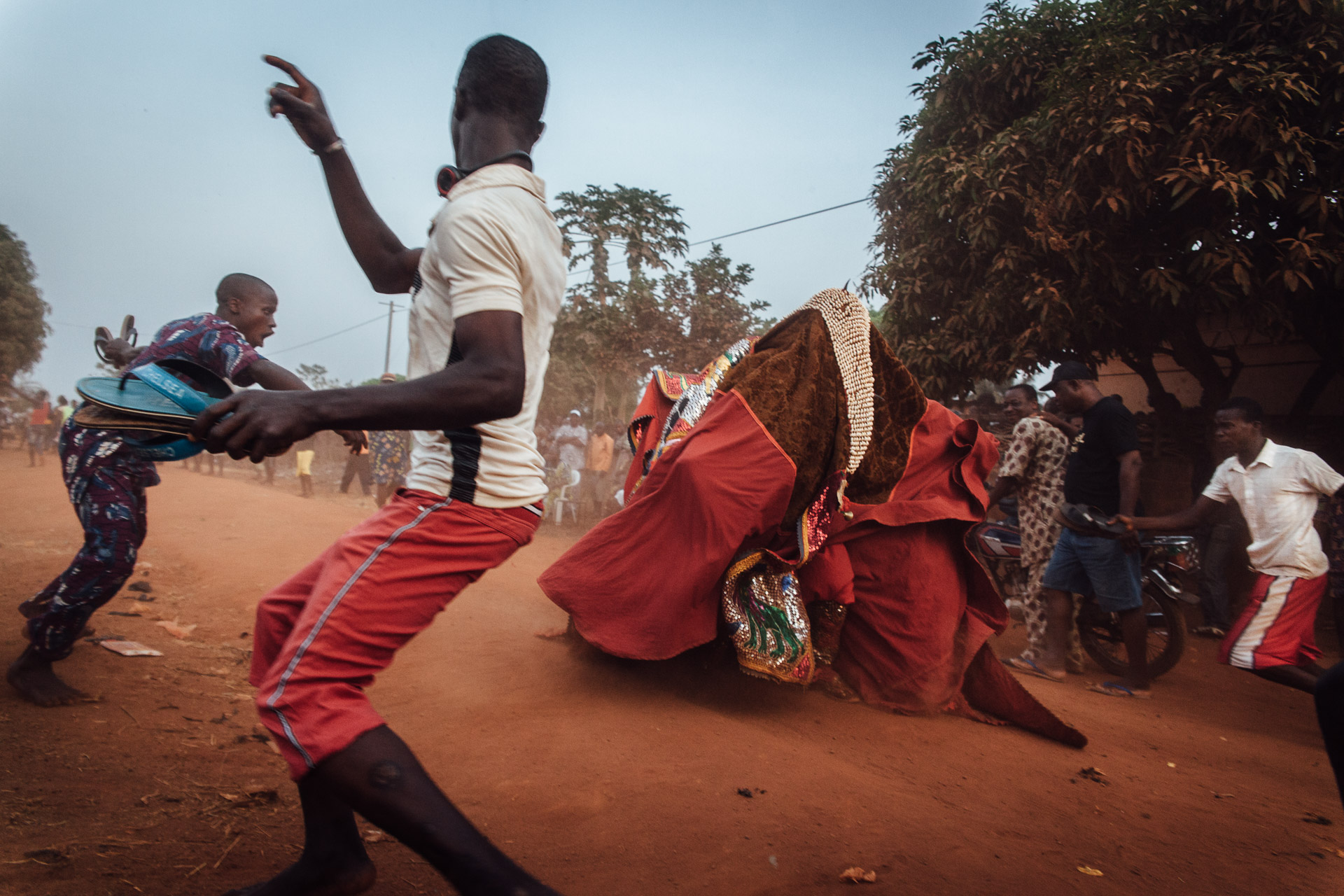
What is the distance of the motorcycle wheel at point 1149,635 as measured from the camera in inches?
209

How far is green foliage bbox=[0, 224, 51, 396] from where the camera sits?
21.1 m

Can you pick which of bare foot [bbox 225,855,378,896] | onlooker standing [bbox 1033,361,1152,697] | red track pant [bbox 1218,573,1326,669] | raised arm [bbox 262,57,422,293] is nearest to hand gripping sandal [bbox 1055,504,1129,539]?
onlooker standing [bbox 1033,361,1152,697]

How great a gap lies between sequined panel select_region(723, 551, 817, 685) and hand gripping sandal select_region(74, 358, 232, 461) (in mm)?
2277

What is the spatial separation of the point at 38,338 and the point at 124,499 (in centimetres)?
2677

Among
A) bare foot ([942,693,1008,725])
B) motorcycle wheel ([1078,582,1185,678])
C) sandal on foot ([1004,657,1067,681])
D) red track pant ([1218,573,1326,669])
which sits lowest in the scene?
sandal on foot ([1004,657,1067,681])

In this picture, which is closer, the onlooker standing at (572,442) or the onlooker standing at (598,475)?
the onlooker standing at (598,475)

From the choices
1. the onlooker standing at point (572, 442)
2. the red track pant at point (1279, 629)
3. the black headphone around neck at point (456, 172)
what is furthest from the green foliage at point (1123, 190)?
the onlooker standing at point (572, 442)

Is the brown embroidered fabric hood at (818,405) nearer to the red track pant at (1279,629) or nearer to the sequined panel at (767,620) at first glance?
the sequined panel at (767,620)

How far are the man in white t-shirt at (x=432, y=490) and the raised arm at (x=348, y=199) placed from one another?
1.06 feet

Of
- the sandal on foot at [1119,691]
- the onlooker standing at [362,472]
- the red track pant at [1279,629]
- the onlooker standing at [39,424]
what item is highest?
the red track pant at [1279,629]

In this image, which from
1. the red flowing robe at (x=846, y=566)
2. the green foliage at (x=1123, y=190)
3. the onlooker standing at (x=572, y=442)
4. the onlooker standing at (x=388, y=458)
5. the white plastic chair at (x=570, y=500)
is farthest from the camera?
the onlooker standing at (x=572, y=442)

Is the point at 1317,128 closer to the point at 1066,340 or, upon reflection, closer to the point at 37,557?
the point at 1066,340

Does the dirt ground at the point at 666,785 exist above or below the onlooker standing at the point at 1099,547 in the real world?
below

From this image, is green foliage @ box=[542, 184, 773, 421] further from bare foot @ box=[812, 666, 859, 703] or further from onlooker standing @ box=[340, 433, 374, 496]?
bare foot @ box=[812, 666, 859, 703]
